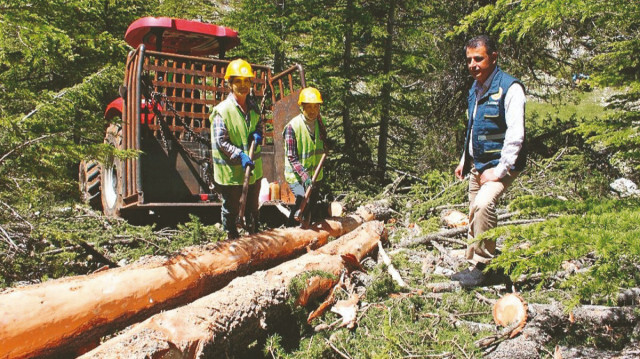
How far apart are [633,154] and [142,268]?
11.8 feet

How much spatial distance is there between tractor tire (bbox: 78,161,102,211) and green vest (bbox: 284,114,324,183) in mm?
3880

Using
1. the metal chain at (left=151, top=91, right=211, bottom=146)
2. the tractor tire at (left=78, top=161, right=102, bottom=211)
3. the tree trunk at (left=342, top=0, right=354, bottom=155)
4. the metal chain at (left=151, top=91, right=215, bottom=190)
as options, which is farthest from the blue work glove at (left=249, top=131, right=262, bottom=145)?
the tree trunk at (left=342, top=0, right=354, bottom=155)

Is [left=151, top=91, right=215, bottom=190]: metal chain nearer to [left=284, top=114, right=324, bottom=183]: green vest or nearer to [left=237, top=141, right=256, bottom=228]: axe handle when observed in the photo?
[left=284, top=114, right=324, bottom=183]: green vest

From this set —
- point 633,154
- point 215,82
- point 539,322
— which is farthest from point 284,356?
point 215,82

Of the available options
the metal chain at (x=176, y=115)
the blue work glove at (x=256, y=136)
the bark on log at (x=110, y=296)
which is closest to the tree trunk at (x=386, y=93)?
the metal chain at (x=176, y=115)

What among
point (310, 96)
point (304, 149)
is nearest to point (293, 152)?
point (304, 149)

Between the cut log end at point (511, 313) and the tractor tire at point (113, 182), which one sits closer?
the cut log end at point (511, 313)

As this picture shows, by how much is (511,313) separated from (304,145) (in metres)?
3.22

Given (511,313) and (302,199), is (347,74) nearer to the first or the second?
(302,199)

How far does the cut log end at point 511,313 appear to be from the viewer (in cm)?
352

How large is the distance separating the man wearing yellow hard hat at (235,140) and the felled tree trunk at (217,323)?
1.40 metres

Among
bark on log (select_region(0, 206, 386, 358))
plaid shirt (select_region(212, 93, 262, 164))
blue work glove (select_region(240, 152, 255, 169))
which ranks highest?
plaid shirt (select_region(212, 93, 262, 164))

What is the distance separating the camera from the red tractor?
6.44 meters

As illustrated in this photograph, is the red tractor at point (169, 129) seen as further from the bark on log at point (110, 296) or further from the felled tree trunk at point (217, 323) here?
the felled tree trunk at point (217, 323)
